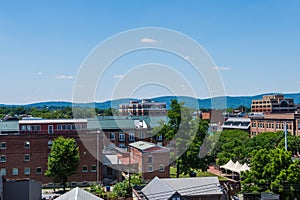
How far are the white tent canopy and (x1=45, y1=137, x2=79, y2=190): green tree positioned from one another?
13.8 meters

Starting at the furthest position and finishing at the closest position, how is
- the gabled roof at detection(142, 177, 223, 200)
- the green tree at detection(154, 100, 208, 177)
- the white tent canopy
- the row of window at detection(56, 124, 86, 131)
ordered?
the row of window at detection(56, 124, 86, 131)
the white tent canopy
the green tree at detection(154, 100, 208, 177)
the gabled roof at detection(142, 177, 223, 200)

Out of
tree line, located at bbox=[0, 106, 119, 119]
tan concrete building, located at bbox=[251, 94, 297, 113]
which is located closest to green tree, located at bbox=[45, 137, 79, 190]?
tree line, located at bbox=[0, 106, 119, 119]

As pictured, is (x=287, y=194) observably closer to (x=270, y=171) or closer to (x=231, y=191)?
(x=270, y=171)

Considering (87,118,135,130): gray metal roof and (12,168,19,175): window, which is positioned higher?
(87,118,135,130): gray metal roof

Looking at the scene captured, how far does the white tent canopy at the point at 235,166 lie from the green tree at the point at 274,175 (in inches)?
435

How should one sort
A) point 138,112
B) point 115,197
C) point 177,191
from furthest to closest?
point 138,112
point 115,197
point 177,191

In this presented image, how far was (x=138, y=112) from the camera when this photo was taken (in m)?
80.6

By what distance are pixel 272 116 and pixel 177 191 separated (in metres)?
47.0

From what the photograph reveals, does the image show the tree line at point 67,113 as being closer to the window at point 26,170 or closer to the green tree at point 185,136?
the green tree at point 185,136

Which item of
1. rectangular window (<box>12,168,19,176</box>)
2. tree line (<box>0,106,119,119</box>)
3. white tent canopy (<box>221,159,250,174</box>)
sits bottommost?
white tent canopy (<box>221,159,250,174</box>)

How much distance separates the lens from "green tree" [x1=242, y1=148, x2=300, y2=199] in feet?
67.0

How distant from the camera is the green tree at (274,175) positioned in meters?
20.4

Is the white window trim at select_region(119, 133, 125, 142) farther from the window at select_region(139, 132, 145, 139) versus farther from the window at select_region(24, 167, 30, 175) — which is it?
the window at select_region(24, 167, 30, 175)

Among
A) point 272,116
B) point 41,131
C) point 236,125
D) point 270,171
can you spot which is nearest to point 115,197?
point 270,171
